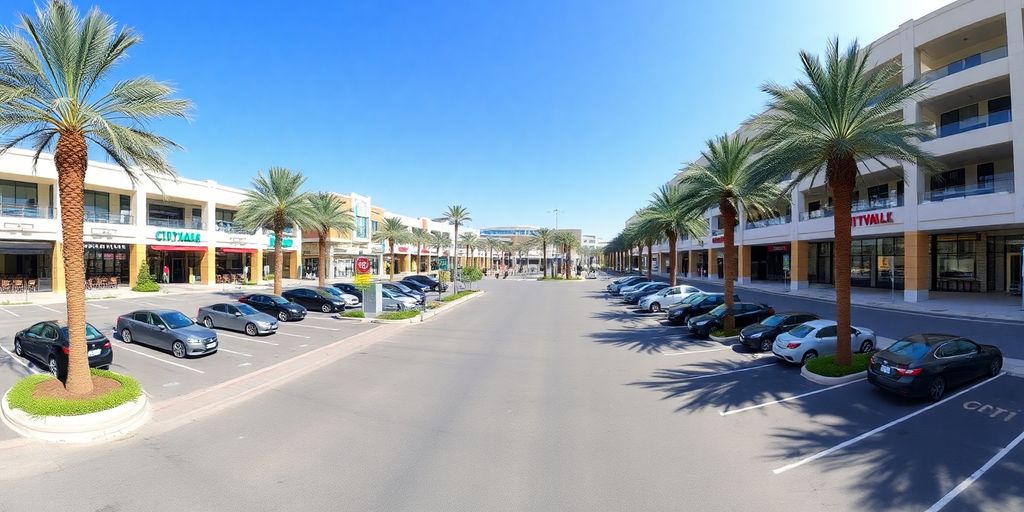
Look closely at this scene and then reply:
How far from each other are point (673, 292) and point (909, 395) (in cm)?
1846

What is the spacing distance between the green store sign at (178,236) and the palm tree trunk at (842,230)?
1970 inches

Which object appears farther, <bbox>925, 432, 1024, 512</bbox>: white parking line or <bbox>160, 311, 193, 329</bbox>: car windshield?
<bbox>160, 311, 193, 329</bbox>: car windshield

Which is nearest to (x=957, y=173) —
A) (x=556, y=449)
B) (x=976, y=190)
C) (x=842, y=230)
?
(x=976, y=190)

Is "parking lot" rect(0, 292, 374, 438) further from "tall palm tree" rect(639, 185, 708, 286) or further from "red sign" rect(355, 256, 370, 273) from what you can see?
"tall palm tree" rect(639, 185, 708, 286)

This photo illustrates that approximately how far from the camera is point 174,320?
603 inches

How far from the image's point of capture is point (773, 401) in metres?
10.3

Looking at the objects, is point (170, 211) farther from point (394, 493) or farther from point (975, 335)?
point (975, 335)

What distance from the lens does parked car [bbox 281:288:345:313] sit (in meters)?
26.4

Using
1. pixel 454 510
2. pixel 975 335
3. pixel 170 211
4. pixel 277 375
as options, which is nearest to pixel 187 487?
pixel 454 510

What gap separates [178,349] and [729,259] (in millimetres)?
20988

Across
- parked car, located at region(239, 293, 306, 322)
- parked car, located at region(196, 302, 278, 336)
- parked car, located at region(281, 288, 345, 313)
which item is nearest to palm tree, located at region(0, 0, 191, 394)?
parked car, located at region(196, 302, 278, 336)

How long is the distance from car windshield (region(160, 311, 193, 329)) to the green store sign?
32.4m

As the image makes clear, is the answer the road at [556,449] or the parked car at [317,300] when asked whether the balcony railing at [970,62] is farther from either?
the parked car at [317,300]

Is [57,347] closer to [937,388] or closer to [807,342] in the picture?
[807,342]
